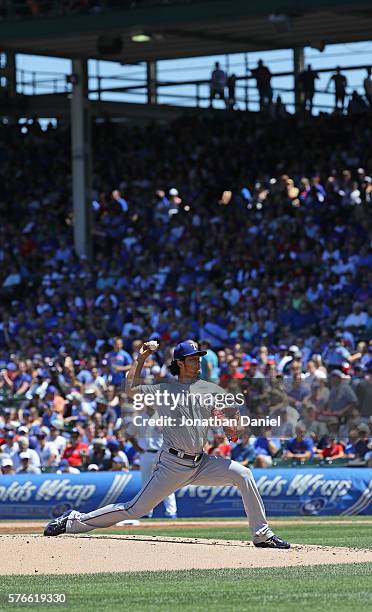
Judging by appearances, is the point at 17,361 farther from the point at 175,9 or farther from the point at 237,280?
the point at 175,9

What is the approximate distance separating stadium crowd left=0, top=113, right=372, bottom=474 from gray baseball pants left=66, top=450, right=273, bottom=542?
5248 mm

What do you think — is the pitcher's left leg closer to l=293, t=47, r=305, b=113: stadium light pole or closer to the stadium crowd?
the stadium crowd

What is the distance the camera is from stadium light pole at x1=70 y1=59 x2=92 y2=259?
98.0ft

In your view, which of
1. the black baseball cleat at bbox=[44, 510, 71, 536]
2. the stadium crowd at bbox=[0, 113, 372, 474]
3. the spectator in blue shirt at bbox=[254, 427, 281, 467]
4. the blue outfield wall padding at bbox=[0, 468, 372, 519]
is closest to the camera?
the black baseball cleat at bbox=[44, 510, 71, 536]

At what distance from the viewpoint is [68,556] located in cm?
1098

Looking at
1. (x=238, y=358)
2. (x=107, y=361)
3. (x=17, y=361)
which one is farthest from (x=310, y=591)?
(x=17, y=361)

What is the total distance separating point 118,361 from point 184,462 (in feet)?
39.7

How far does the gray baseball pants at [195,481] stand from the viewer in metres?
10.7

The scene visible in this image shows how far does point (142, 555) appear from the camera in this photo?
36.3 ft

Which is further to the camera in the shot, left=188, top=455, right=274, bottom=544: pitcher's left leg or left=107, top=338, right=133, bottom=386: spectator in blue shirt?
left=107, top=338, right=133, bottom=386: spectator in blue shirt

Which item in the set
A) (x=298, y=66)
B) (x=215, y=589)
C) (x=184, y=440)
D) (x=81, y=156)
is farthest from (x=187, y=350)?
(x=298, y=66)

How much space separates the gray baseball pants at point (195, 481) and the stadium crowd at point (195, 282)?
5.25 meters

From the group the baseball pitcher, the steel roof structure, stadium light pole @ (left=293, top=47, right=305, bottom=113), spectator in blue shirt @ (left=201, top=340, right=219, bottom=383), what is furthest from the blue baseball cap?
stadium light pole @ (left=293, top=47, right=305, bottom=113)

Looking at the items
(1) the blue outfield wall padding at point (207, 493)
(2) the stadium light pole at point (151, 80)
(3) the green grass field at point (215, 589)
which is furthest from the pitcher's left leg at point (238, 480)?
(2) the stadium light pole at point (151, 80)
